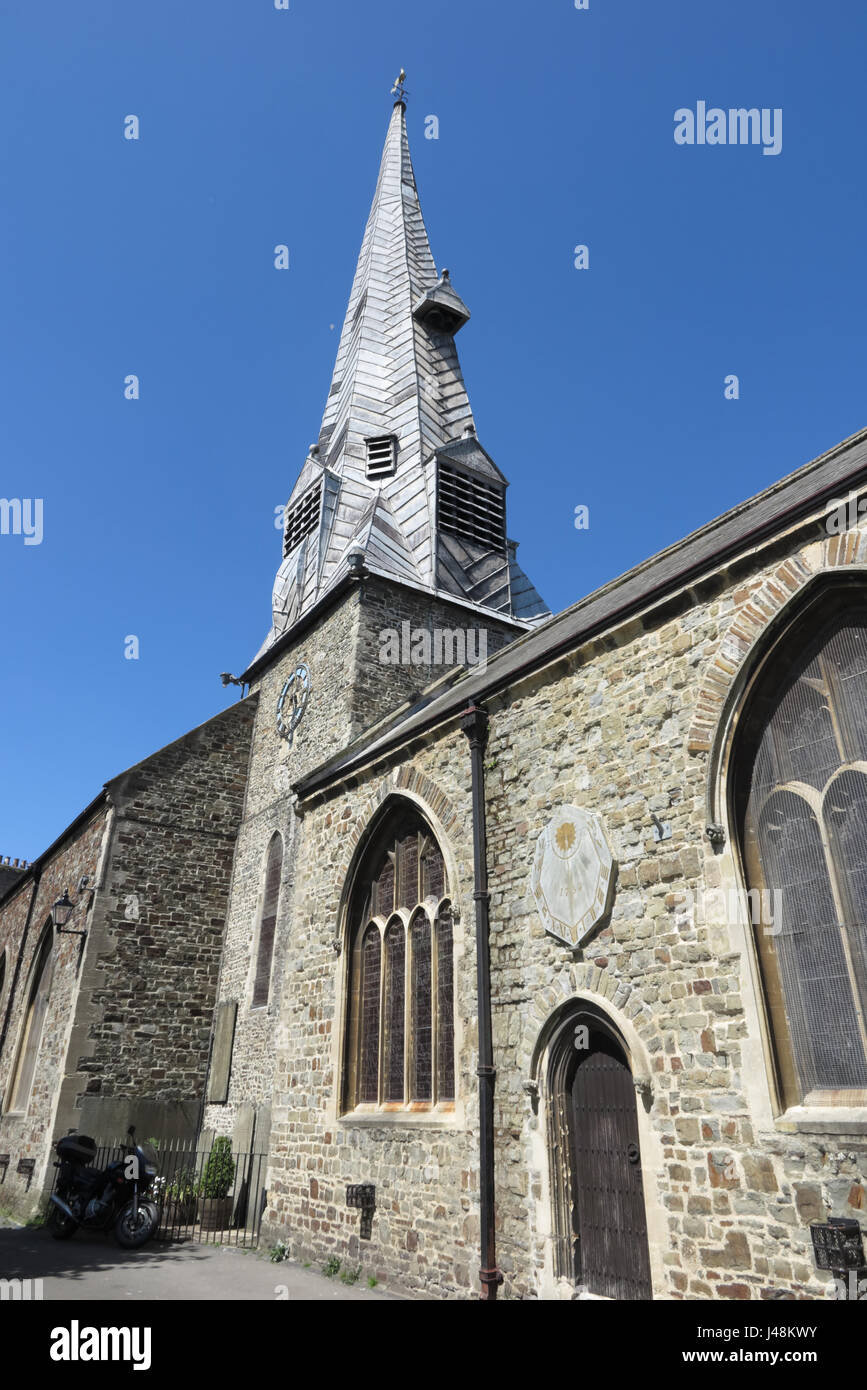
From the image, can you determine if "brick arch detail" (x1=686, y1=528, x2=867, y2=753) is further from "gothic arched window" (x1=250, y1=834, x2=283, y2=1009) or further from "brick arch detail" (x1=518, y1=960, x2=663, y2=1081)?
"gothic arched window" (x1=250, y1=834, x2=283, y2=1009)

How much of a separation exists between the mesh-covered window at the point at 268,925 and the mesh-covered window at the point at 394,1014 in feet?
17.6

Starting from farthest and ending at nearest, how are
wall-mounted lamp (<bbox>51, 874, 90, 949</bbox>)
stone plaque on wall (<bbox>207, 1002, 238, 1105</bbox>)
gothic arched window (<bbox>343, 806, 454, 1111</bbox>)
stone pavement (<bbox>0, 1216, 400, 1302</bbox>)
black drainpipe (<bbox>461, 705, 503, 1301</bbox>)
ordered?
1. wall-mounted lamp (<bbox>51, 874, 90, 949</bbox>)
2. stone plaque on wall (<bbox>207, 1002, 238, 1105</bbox>)
3. gothic arched window (<bbox>343, 806, 454, 1111</bbox>)
4. stone pavement (<bbox>0, 1216, 400, 1302</bbox>)
5. black drainpipe (<bbox>461, 705, 503, 1301</bbox>)

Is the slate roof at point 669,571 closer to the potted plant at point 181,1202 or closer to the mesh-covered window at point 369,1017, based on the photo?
the mesh-covered window at point 369,1017

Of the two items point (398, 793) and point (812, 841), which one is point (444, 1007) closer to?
point (398, 793)

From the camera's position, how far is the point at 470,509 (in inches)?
843

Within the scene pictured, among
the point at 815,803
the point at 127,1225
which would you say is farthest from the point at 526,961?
the point at 127,1225

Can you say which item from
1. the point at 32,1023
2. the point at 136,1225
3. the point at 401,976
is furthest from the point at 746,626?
the point at 32,1023

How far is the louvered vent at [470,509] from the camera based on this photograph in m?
20.9

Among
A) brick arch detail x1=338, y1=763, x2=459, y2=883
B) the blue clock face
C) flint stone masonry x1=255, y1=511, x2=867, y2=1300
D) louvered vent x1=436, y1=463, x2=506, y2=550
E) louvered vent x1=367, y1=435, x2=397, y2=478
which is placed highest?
louvered vent x1=367, y1=435, x2=397, y2=478

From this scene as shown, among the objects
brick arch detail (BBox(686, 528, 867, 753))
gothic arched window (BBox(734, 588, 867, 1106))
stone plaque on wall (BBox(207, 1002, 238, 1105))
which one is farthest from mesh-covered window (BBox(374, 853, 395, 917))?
stone plaque on wall (BBox(207, 1002, 238, 1105))

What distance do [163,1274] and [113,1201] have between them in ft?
9.60

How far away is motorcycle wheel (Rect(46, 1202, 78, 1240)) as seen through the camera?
11.1 meters

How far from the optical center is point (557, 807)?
7871 mm

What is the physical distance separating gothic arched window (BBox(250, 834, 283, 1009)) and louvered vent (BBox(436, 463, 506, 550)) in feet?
28.9
